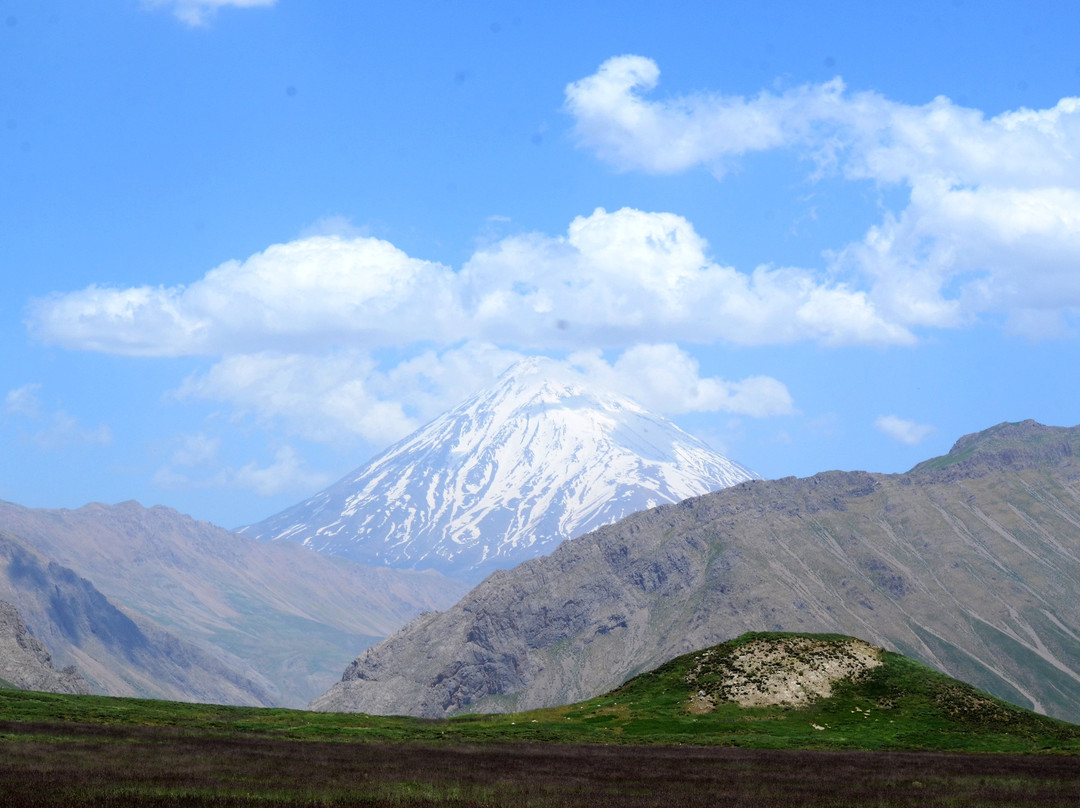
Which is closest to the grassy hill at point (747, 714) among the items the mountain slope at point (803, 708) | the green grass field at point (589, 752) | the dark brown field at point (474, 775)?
the mountain slope at point (803, 708)

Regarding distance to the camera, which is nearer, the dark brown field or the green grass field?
the dark brown field

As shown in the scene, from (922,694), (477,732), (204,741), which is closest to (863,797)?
(204,741)

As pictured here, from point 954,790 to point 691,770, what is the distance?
47.0 ft

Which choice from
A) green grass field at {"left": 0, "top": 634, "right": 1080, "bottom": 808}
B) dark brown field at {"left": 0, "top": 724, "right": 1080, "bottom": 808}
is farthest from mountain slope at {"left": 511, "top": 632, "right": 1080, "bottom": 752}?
dark brown field at {"left": 0, "top": 724, "right": 1080, "bottom": 808}

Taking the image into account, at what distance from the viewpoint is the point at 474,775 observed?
5816 centimetres

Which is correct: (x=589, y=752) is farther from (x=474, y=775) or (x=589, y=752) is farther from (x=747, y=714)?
(x=747, y=714)

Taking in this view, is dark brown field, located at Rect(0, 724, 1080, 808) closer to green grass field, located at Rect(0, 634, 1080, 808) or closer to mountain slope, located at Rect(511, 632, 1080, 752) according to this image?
green grass field, located at Rect(0, 634, 1080, 808)

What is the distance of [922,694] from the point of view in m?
101

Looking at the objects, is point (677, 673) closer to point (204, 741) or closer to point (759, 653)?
point (759, 653)

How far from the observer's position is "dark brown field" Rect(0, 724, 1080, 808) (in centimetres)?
4656

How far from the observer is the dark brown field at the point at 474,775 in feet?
153

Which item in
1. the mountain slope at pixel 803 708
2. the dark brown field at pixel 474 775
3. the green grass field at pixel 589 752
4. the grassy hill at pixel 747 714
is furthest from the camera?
the mountain slope at pixel 803 708

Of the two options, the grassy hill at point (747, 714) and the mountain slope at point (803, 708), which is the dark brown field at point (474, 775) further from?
the mountain slope at point (803, 708)

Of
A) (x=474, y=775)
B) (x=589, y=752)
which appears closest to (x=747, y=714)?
(x=589, y=752)
